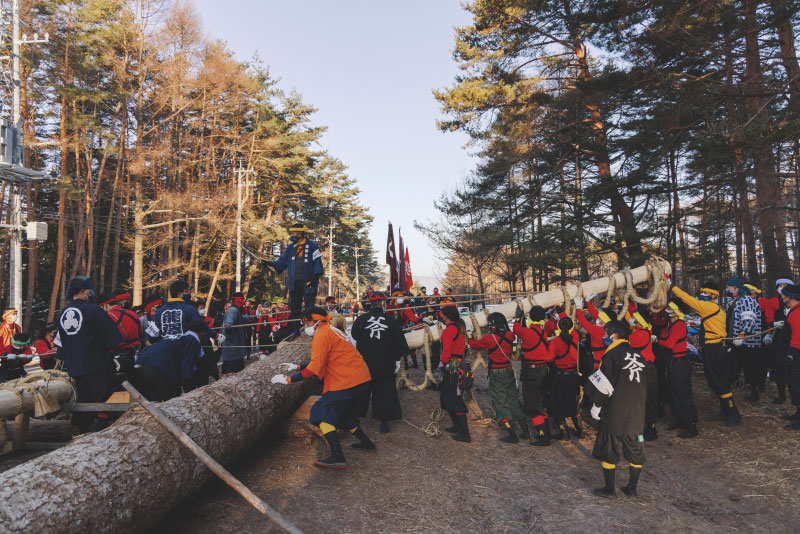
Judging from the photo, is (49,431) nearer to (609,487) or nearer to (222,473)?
(222,473)

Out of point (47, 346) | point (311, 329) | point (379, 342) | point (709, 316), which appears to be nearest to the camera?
point (311, 329)

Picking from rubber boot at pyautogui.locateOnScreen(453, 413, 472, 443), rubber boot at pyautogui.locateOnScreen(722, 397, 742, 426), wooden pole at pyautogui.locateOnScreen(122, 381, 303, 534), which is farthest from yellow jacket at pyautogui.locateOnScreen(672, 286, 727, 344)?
wooden pole at pyautogui.locateOnScreen(122, 381, 303, 534)

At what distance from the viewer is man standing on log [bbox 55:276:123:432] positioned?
5020mm

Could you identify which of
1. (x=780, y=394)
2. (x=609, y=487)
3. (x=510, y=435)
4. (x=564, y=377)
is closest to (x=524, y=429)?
(x=510, y=435)

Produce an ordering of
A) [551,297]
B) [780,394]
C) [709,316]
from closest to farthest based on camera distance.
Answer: [709,316], [780,394], [551,297]

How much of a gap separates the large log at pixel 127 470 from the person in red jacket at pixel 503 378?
3.14 metres

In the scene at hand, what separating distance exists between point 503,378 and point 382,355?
1.73 meters

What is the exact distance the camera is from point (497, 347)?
20.1ft

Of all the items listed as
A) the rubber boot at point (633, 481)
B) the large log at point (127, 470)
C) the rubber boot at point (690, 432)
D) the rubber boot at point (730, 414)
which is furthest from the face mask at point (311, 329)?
the rubber boot at point (730, 414)

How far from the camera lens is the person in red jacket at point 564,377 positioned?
6.20m

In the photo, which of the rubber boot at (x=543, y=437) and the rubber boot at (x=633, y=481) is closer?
the rubber boot at (x=633, y=481)

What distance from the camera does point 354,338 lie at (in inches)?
265

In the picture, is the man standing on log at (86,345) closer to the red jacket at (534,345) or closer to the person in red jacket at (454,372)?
the person in red jacket at (454,372)

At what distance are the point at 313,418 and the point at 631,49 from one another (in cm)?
1184
